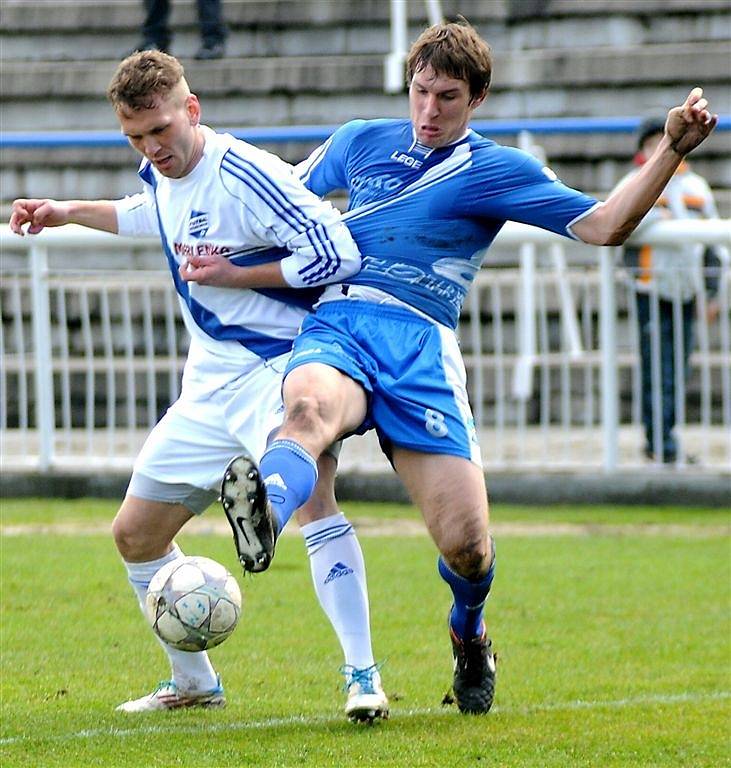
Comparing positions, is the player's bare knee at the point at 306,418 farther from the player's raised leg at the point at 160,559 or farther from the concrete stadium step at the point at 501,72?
the concrete stadium step at the point at 501,72

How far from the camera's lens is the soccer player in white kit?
5832mm

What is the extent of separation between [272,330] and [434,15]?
29.7 feet

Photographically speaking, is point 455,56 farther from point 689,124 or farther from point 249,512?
point 249,512

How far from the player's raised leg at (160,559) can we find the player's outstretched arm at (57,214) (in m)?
0.99

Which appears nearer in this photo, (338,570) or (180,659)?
(338,570)

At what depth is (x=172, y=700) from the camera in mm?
6074

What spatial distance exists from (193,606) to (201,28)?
37.7ft

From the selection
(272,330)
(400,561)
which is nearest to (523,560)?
(400,561)

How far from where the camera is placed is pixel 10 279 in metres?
12.0

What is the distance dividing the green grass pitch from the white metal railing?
2.84ft

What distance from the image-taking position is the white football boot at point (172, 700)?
6.04 meters

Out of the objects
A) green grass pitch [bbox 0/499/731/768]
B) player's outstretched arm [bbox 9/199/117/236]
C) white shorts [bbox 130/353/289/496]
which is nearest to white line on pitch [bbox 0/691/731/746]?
green grass pitch [bbox 0/499/731/768]

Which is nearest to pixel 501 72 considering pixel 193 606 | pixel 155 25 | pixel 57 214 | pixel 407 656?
pixel 155 25

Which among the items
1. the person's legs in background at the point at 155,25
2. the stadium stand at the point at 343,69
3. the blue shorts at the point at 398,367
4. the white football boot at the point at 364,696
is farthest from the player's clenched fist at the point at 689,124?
the person's legs in background at the point at 155,25
